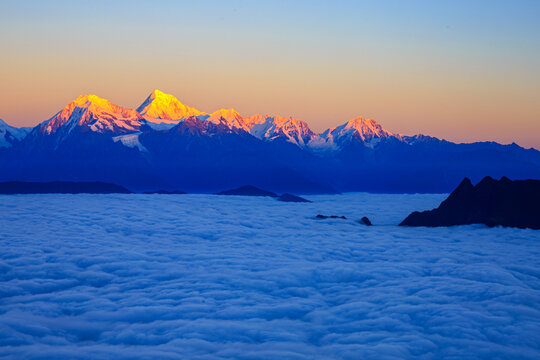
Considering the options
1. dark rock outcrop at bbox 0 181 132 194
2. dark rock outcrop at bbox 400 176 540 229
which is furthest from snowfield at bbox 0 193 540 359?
dark rock outcrop at bbox 0 181 132 194

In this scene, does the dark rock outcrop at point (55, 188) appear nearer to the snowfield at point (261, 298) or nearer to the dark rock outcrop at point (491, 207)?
the snowfield at point (261, 298)

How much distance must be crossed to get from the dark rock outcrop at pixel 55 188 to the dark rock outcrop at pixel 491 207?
12323 centimetres

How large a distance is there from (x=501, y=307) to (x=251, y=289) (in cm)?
1095

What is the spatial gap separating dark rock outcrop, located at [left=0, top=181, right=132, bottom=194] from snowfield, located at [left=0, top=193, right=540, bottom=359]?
12130cm

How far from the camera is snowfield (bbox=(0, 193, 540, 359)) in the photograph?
14680 mm

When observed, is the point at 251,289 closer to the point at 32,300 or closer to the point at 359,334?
the point at 359,334

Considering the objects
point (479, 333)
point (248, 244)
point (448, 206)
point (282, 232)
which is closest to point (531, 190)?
point (448, 206)

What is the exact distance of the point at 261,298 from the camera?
20844 mm

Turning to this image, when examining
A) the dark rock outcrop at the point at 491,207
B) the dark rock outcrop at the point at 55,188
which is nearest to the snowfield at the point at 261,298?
the dark rock outcrop at the point at 491,207

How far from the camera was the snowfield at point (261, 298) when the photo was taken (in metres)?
14.7

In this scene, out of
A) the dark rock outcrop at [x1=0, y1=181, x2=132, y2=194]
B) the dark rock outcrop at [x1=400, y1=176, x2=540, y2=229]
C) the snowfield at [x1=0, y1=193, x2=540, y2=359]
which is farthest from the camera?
the dark rock outcrop at [x1=0, y1=181, x2=132, y2=194]

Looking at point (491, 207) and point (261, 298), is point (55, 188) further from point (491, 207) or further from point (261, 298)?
point (261, 298)

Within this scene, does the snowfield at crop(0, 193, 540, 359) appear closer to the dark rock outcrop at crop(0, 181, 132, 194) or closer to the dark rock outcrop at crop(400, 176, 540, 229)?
the dark rock outcrop at crop(400, 176, 540, 229)

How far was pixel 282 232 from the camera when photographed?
50469 mm
